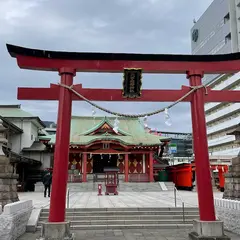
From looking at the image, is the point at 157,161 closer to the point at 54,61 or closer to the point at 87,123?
the point at 87,123

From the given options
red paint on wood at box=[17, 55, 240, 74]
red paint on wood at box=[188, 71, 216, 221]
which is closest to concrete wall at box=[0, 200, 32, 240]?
red paint on wood at box=[17, 55, 240, 74]

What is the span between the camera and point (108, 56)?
8891 millimetres

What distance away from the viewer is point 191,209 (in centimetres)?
1315

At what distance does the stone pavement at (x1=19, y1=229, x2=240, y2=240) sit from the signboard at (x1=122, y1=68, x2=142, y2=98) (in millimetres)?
4746

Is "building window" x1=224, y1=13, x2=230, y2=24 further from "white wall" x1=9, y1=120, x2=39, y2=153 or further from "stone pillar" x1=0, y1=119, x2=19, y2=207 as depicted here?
"stone pillar" x1=0, y1=119, x2=19, y2=207

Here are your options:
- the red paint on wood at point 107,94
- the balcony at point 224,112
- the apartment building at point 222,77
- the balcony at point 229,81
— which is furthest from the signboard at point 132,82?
the balcony at point 229,81

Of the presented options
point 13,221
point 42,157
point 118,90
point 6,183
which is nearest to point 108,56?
point 118,90

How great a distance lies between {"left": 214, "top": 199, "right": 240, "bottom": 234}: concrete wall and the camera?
956 centimetres

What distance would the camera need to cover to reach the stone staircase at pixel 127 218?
443 inches

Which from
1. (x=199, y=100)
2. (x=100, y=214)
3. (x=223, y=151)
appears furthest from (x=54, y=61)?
(x=223, y=151)

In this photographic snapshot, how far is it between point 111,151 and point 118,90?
21945 millimetres

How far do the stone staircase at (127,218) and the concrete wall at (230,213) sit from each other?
4.70 ft

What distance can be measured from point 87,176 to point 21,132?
11.0 m

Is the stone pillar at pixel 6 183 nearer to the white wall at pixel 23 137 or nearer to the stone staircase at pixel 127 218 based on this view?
the stone staircase at pixel 127 218
